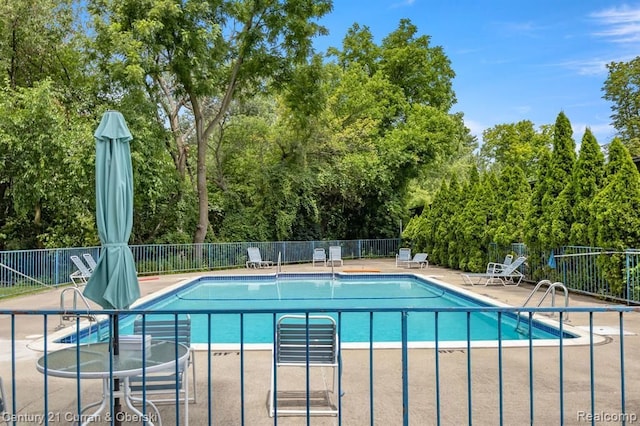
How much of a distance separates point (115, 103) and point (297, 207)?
8.40 m

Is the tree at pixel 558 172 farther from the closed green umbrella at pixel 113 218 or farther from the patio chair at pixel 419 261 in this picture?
the closed green umbrella at pixel 113 218

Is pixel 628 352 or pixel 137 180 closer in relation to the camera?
pixel 628 352

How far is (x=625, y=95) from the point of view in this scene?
3394 centimetres

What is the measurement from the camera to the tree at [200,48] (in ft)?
54.9

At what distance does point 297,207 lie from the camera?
→ 22.6 metres

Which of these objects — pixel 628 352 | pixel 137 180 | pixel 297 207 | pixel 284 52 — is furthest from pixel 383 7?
pixel 628 352

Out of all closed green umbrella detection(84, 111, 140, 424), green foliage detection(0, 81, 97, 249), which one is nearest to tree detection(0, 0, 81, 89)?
green foliage detection(0, 81, 97, 249)

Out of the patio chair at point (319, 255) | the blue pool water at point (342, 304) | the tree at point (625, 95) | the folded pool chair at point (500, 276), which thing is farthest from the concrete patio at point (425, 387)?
the tree at point (625, 95)

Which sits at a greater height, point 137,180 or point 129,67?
point 129,67

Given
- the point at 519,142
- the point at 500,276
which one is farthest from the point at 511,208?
the point at 519,142

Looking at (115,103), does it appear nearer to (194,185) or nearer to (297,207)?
(194,185)

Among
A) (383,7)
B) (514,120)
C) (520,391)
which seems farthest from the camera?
(514,120)

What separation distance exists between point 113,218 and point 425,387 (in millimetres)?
3153

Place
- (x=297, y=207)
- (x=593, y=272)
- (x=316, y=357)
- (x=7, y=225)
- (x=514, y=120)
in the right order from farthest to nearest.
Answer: (x=514, y=120) < (x=297, y=207) < (x=7, y=225) < (x=593, y=272) < (x=316, y=357)
